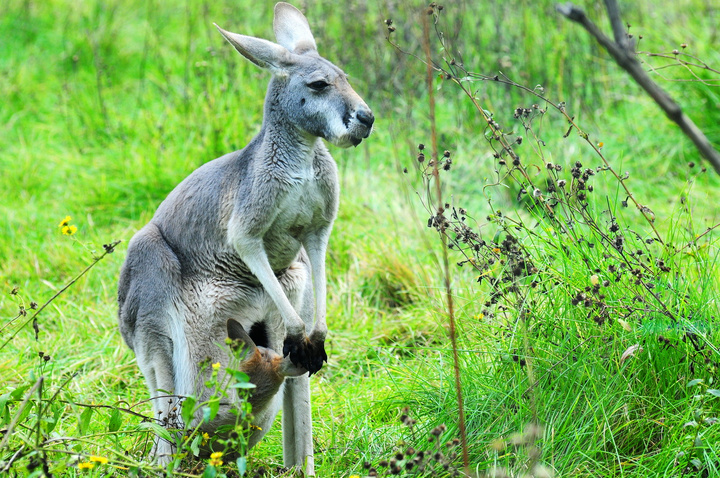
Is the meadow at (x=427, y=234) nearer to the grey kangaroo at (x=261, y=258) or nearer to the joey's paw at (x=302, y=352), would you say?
the grey kangaroo at (x=261, y=258)

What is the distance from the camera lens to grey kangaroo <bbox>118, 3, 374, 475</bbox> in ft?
Answer: 10.7

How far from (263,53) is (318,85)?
280mm

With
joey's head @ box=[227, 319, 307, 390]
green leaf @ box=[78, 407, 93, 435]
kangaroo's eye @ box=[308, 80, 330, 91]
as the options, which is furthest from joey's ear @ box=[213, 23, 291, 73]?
green leaf @ box=[78, 407, 93, 435]

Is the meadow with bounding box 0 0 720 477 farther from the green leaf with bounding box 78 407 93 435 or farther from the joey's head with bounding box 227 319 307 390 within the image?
the joey's head with bounding box 227 319 307 390

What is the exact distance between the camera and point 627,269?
351cm

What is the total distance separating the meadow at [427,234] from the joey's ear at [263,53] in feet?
1.58

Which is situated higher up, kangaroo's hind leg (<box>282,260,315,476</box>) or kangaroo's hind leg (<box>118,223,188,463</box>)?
kangaroo's hind leg (<box>118,223,188,463</box>)

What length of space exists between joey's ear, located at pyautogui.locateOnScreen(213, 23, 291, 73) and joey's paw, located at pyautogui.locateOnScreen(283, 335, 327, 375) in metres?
1.12

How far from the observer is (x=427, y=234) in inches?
215

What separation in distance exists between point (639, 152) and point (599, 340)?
3872 mm

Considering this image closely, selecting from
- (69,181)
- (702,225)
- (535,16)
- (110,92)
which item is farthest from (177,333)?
(535,16)

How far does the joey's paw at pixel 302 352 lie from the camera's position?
3.27 m

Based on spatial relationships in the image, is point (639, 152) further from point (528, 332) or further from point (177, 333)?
point (177, 333)

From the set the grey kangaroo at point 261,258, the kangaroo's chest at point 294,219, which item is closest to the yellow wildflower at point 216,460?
the grey kangaroo at point 261,258
